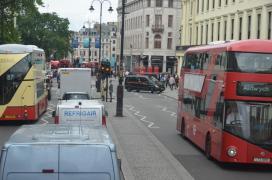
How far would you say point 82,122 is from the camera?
65.8 ft

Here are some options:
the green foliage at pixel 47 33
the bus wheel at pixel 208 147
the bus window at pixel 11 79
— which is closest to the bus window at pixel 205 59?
the bus wheel at pixel 208 147

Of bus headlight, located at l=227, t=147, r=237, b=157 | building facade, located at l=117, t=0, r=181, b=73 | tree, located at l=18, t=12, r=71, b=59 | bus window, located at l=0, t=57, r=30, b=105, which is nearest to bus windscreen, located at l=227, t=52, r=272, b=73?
bus headlight, located at l=227, t=147, r=237, b=157

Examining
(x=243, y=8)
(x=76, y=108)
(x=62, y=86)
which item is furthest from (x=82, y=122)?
(x=243, y=8)

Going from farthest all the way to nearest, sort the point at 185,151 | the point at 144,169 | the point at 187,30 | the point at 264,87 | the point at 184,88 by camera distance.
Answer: the point at 187,30
the point at 184,88
the point at 185,151
the point at 264,87
the point at 144,169

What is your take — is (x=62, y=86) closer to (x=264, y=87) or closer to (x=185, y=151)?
(x=185, y=151)

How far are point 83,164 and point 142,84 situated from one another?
63913mm

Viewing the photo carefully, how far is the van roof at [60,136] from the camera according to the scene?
7.83 meters

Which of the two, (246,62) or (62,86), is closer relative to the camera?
(246,62)

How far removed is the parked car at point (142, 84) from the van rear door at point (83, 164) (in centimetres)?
6322

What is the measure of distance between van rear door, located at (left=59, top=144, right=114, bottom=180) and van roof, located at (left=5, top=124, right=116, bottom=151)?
0.14m

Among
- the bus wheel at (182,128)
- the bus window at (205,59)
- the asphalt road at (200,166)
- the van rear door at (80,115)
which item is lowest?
the asphalt road at (200,166)

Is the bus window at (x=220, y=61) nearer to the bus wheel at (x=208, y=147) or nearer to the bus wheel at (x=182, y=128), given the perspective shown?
the bus wheel at (x=208, y=147)

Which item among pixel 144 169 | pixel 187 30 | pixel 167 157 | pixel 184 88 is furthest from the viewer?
pixel 187 30

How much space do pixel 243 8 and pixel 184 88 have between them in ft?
133
